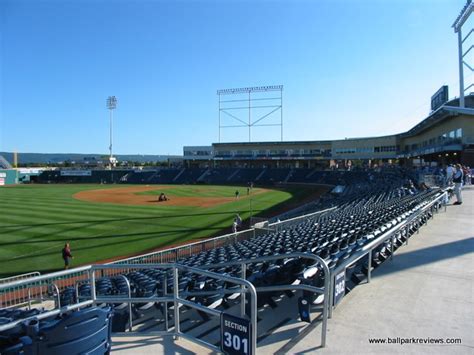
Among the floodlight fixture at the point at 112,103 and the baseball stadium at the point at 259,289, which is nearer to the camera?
the baseball stadium at the point at 259,289

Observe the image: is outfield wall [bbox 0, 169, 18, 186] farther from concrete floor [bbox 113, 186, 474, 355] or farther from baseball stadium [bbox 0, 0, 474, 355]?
concrete floor [bbox 113, 186, 474, 355]

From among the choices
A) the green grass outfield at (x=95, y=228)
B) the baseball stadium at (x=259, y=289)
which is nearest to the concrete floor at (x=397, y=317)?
the baseball stadium at (x=259, y=289)

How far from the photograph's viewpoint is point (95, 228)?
2441cm

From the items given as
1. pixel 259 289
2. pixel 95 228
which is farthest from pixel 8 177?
pixel 259 289

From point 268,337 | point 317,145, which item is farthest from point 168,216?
point 317,145

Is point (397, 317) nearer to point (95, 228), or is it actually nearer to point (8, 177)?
point (95, 228)

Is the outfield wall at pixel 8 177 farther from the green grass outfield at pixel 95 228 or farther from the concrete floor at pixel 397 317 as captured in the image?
the concrete floor at pixel 397 317

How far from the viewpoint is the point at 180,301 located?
4414mm

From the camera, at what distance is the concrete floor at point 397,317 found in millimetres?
3809

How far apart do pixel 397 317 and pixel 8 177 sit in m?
88.5

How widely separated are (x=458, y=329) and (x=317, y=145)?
83.0 metres

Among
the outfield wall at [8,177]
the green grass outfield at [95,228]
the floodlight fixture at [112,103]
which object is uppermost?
the floodlight fixture at [112,103]

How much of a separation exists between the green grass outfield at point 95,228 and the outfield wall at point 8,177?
43.9m

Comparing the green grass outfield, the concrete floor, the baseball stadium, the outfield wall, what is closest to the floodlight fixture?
the outfield wall
